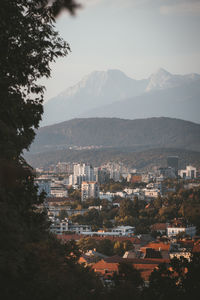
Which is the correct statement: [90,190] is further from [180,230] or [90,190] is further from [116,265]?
[116,265]

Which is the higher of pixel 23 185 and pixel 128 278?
pixel 23 185

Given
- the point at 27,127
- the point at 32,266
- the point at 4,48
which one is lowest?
the point at 32,266

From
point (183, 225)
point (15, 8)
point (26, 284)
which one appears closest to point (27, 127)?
point (15, 8)

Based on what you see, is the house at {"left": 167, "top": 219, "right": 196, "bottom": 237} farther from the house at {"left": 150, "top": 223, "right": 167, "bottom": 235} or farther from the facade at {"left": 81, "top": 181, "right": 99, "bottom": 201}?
the facade at {"left": 81, "top": 181, "right": 99, "bottom": 201}

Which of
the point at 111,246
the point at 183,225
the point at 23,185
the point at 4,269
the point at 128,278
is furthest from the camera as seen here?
the point at 183,225

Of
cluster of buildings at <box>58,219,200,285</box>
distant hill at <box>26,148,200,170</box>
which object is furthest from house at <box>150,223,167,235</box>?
distant hill at <box>26,148,200,170</box>

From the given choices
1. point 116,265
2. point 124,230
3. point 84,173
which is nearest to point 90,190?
point 84,173

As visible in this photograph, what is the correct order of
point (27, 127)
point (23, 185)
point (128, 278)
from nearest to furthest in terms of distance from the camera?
point (23, 185) → point (27, 127) → point (128, 278)

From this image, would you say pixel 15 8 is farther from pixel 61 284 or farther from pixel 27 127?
pixel 61 284
